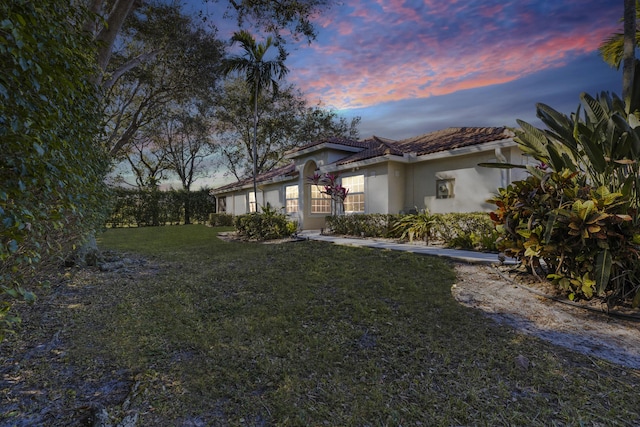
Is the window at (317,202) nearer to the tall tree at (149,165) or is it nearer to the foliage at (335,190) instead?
the foliage at (335,190)

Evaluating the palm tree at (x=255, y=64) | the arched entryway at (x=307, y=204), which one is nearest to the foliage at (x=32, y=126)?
the palm tree at (x=255, y=64)

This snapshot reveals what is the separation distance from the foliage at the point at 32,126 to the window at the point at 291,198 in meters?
15.5

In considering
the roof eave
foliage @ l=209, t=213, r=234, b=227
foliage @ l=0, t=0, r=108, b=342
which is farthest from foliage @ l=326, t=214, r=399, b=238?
foliage @ l=209, t=213, r=234, b=227

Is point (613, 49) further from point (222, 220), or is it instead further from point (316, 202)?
point (222, 220)

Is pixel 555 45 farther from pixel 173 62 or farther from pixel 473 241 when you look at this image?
pixel 173 62

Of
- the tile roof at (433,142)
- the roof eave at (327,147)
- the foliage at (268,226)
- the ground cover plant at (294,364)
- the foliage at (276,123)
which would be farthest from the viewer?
the foliage at (276,123)

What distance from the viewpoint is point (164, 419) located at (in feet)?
7.54

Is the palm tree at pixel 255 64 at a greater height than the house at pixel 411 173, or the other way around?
the palm tree at pixel 255 64

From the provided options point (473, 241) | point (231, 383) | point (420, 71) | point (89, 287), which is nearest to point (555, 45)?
point (420, 71)

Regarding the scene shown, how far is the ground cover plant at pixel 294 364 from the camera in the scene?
236cm

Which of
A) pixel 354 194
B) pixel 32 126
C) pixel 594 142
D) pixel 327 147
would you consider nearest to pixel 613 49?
pixel 594 142

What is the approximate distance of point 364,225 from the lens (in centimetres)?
1245

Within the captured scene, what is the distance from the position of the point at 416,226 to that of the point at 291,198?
9650 millimetres

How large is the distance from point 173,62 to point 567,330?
13912mm
